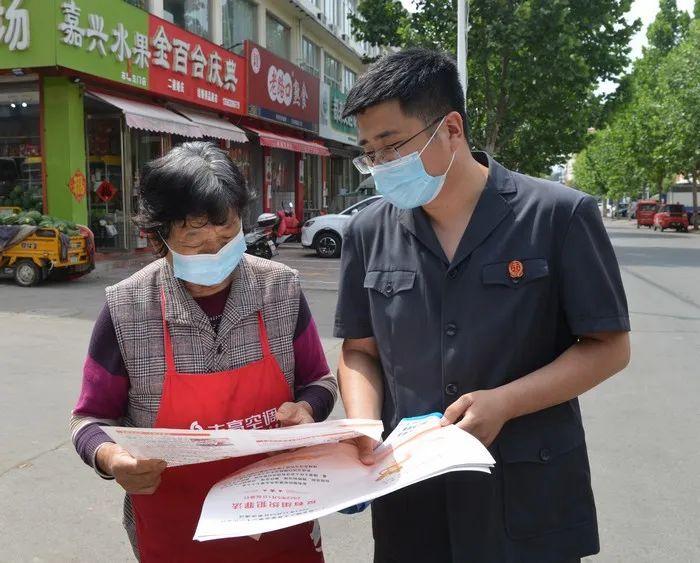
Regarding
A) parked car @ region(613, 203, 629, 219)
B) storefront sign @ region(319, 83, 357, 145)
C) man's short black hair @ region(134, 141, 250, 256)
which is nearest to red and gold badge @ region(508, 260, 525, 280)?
man's short black hair @ region(134, 141, 250, 256)

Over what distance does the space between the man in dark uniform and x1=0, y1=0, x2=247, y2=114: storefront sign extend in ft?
37.1

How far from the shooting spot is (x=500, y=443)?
1529mm

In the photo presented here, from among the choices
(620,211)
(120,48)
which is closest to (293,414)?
(120,48)

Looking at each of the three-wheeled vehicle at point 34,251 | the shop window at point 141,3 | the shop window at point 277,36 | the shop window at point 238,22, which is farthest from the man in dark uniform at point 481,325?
the shop window at point 277,36

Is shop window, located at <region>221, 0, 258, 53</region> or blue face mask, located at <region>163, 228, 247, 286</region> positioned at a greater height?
shop window, located at <region>221, 0, 258, 53</region>

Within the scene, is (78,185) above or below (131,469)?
above

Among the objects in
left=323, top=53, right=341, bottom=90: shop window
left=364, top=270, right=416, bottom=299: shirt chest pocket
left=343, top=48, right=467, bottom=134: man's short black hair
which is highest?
left=323, top=53, right=341, bottom=90: shop window

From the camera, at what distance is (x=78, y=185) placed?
1286 cm

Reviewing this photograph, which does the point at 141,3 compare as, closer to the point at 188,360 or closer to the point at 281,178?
the point at 281,178

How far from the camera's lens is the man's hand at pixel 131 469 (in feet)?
5.04

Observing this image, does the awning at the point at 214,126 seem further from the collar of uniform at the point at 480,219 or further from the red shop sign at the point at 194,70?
the collar of uniform at the point at 480,219

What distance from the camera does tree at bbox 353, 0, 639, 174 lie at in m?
19.0

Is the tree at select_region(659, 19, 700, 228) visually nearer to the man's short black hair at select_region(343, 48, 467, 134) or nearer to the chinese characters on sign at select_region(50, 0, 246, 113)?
the chinese characters on sign at select_region(50, 0, 246, 113)

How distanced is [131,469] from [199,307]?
1.41 ft
